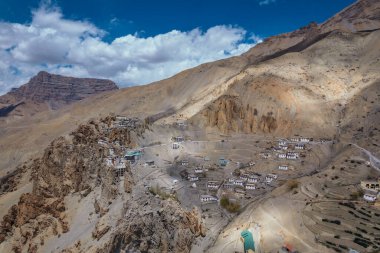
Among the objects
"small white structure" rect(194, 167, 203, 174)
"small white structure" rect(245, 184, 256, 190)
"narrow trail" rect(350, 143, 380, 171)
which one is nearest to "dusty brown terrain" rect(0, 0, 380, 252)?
"narrow trail" rect(350, 143, 380, 171)

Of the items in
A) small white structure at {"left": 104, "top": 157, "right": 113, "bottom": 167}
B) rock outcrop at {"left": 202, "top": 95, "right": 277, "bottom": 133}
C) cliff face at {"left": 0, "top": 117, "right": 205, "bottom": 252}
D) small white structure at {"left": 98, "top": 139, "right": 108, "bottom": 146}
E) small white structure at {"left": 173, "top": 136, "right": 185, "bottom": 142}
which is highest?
rock outcrop at {"left": 202, "top": 95, "right": 277, "bottom": 133}

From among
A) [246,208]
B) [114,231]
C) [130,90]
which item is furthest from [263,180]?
[130,90]

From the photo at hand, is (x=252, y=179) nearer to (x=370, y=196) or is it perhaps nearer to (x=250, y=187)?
(x=250, y=187)

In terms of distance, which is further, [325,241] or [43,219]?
[43,219]

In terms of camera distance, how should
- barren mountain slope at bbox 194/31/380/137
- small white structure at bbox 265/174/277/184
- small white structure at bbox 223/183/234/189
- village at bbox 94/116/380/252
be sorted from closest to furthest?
village at bbox 94/116/380/252
small white structure at bbox 223/183/234/189
small white structure at bbox 265/174/277/184
barren mountain slope at bbox 194/31/380/137

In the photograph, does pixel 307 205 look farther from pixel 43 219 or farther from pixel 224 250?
pixel 43 219

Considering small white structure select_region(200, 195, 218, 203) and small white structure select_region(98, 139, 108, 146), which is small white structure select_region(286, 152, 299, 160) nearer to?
small white structure select_region(200, 195, 218, 203)

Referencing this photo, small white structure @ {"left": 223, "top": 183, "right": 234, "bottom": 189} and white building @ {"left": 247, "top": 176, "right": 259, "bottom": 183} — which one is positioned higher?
white building @ {"left": 247, "top": 176, "right": 259, "bottom": 183}

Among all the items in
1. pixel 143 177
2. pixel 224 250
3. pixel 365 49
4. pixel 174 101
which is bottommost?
pixel 224 250

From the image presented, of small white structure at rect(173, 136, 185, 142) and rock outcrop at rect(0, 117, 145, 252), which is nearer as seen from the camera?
rock outcrop at rect(0, 117, 145, 252)
